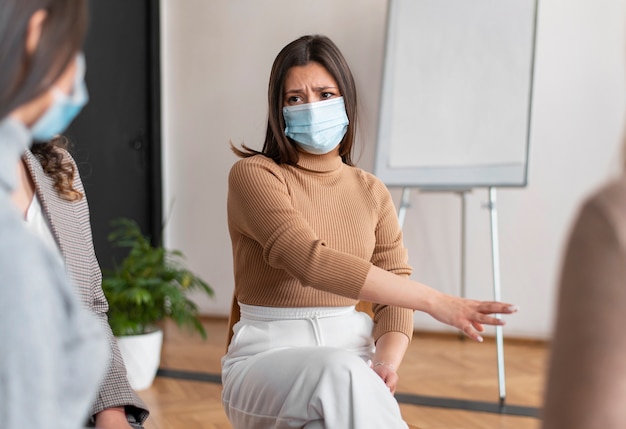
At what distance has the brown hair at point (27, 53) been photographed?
0.67 metres

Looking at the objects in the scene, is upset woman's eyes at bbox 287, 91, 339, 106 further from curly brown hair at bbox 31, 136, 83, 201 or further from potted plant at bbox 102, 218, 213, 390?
potted plant at bbox 102, 218, 213, 390

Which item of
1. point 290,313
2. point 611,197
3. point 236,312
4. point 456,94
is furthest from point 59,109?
point 456,94

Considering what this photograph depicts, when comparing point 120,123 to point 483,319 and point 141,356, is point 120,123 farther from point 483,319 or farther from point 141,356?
point 483,319

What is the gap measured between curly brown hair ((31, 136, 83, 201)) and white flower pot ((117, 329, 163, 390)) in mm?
1606

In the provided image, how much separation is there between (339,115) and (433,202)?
7.20ft

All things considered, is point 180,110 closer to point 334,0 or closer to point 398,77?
point 334,0

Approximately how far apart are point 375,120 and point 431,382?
146cm

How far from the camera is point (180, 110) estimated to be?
4387mm

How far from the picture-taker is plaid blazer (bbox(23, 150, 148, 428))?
1.23 m

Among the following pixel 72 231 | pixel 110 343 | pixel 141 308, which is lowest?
pixel 141 308

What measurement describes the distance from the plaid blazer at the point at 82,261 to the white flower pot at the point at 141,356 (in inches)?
61.7

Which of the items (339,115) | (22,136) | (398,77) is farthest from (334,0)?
(22,136)

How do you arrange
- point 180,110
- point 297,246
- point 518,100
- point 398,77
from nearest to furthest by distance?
point 297,246 < point 518,100 < point 398,77 < point 180,110

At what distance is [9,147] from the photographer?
66 cm
